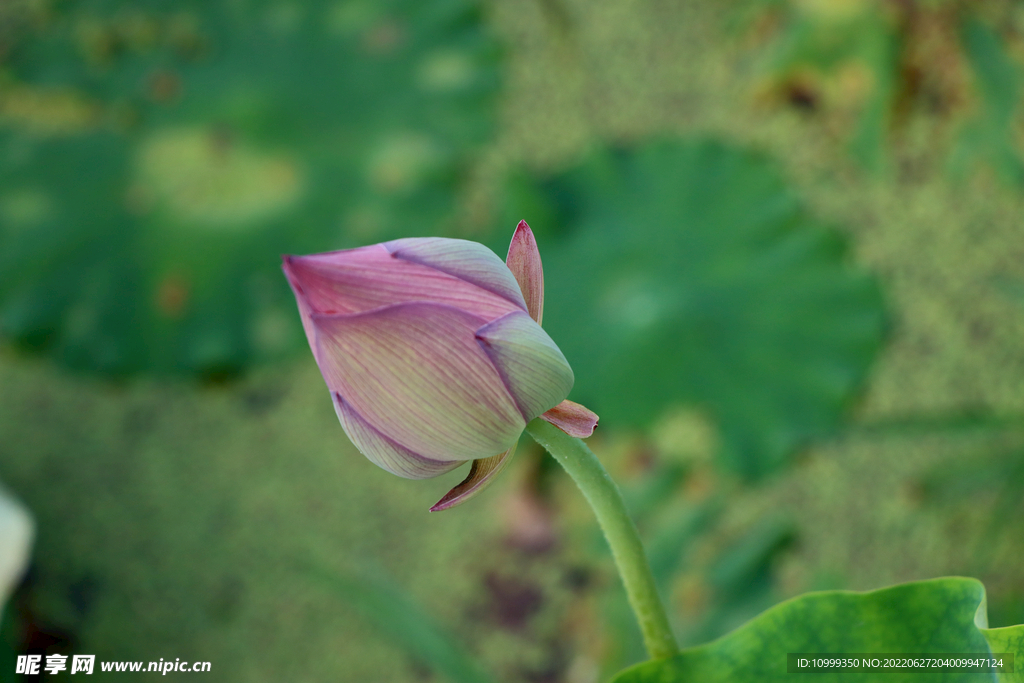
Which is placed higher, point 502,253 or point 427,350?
point 427,350

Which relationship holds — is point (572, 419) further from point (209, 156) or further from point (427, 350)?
point (209, 156)

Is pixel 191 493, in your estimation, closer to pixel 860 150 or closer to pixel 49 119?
pixel 49 119

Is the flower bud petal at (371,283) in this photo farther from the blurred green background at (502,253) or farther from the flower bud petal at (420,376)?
the blurred green background at (502,253)

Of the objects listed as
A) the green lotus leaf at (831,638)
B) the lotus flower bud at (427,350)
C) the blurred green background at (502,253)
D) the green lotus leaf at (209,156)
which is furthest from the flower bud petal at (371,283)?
the green lotus leaf at (209,156)

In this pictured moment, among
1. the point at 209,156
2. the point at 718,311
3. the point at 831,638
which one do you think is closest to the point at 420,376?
the point at 831,638

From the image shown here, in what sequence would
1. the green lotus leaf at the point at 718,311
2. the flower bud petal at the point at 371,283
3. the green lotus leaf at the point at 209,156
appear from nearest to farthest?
the flower bud petal at the point at 371,283 → the green lotus leaf at the point at 718,311 → the green lotus leaf at the point at 209,156

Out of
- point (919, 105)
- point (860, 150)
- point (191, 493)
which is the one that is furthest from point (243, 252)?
point (919, 105)
